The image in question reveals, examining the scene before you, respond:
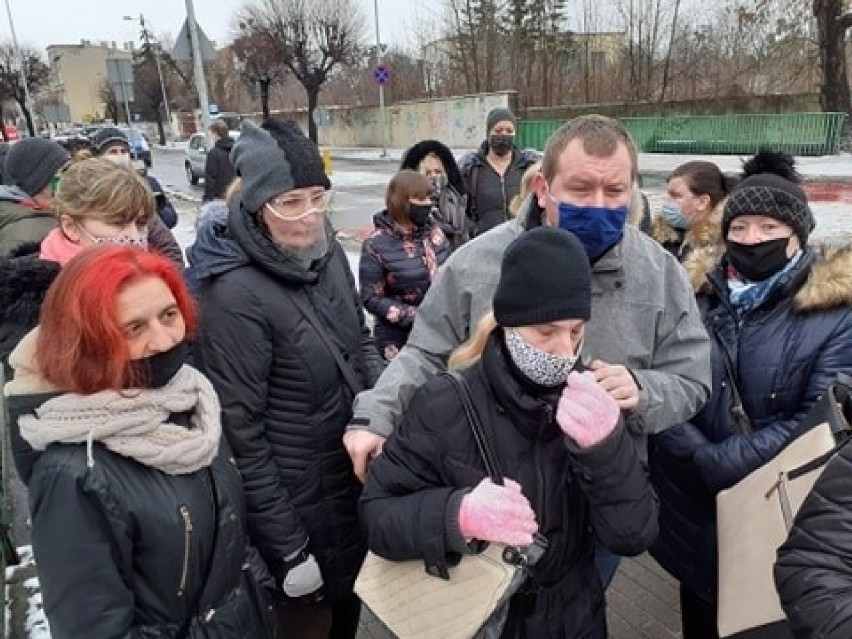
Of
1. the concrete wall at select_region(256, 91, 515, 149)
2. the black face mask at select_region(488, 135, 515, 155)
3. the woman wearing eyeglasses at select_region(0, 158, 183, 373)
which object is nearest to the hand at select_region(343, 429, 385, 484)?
the woman wearing eyeglasses at select_region(0, 158, 183, 373)

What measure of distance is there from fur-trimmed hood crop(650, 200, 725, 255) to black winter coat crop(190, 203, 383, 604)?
1.59m

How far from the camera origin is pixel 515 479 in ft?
5.48

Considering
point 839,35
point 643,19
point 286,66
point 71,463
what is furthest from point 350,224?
point 286,66

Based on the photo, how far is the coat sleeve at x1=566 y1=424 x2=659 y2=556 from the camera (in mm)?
1532

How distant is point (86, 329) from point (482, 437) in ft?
3.12

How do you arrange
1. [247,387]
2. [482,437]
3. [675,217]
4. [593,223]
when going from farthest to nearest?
1. [675,217]
2. [247,387]
3. [593,223]
4. [482,437]

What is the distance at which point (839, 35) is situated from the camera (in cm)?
1923

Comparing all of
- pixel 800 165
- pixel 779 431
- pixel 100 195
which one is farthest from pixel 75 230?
pixel 800 165

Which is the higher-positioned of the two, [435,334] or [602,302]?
[602,302]

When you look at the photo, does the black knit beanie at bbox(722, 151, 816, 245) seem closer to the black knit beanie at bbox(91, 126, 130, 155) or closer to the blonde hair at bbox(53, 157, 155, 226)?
the blonde hair at bbox(53, 157, 155, 226)

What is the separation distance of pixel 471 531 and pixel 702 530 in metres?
1.20

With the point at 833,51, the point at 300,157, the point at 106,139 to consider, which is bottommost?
the point at 300,157

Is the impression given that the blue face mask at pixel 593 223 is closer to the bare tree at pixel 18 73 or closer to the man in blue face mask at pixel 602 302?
the man in blue face mask at pixel 602 302

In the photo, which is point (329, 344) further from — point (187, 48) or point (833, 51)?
point (833, 51)
